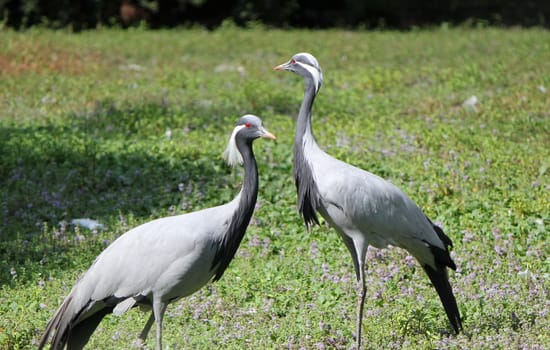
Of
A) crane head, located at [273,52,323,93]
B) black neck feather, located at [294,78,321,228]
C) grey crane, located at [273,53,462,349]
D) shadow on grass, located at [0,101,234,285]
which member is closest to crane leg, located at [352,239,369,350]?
grey crane, located at [273,53,462,349]

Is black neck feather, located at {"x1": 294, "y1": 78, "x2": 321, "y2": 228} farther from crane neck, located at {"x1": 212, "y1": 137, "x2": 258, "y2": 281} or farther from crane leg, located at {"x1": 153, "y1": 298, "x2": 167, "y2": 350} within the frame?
crane leg, located at {"x1": 153, "y1": 298, "x2": 167, "y2": 350}

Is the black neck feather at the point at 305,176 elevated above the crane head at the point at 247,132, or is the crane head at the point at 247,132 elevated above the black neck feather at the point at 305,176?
the crane head at the point at 247,132

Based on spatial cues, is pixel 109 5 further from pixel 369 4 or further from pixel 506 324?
pixel 506 324

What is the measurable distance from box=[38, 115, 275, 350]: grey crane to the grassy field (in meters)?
0.48

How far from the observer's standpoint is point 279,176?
29.6 feet

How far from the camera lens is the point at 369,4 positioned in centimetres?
2091

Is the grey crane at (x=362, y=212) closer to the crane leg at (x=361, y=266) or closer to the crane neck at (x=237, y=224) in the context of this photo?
the crane leg at (x=361, y=266)

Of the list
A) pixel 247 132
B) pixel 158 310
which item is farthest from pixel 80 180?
pixel 158 310

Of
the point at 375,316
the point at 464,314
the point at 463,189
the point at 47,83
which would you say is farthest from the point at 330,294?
the point at 47,83

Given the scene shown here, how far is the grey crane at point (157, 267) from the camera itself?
5.33 m

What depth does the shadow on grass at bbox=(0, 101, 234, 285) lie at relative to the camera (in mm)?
7562

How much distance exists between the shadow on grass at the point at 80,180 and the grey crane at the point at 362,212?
240 cm

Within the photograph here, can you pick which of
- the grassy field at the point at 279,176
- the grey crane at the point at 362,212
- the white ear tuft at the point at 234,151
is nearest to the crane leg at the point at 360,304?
the grey crane at the point at 362,212

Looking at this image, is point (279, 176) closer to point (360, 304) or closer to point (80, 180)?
point (80, 180)
